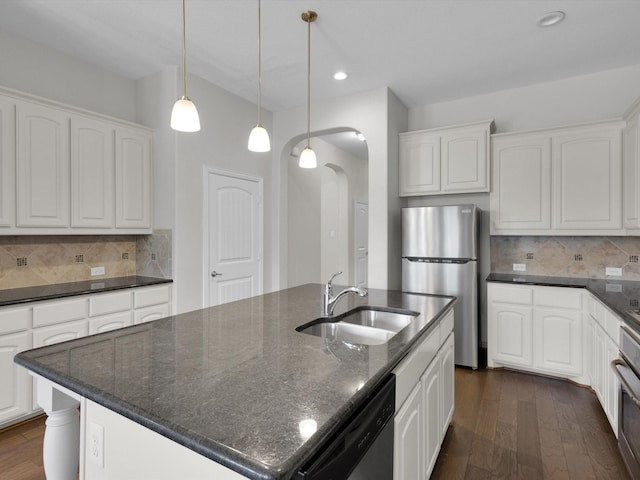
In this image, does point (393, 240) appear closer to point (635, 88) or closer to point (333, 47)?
point (333, 47)

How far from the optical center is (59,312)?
2.54 meters

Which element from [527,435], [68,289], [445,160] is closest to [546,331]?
[527,435]

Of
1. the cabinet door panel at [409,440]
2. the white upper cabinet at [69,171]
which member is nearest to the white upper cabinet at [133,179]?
the white upper cabinet at [69,171]

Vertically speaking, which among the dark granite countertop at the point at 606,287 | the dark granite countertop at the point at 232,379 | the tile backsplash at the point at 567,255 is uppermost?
the tile backsplash at the point at 567,255

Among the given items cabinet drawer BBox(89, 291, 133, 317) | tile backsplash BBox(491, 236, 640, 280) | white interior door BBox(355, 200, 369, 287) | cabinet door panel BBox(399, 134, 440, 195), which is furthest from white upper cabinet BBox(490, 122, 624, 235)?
A: cabinet drawer BBox(89, 291, 133, 317)

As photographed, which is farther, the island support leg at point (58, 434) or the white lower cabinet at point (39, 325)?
the white lower cabinet at point (39, 325)

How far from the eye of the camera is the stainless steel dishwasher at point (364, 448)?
31.8 inches

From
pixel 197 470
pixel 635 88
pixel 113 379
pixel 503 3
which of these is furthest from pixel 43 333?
pixel 635 88

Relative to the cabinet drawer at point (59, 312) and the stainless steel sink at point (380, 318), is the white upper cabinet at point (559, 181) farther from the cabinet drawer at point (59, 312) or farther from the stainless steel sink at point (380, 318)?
the cabinet drawer at point (59, 312)

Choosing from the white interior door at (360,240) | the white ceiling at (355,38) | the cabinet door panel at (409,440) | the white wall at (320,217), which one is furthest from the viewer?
the white interior door at (360,240)

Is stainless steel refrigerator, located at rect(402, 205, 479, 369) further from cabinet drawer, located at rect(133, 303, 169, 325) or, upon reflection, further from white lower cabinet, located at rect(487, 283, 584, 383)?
cabinet drawer, located at rect(133, 303, 169, 325)

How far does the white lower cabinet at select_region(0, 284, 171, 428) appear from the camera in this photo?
2307mm

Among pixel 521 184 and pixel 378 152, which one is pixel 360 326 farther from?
pixel 521 184

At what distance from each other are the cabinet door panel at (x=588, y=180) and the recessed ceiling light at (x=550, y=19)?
1.07 m
